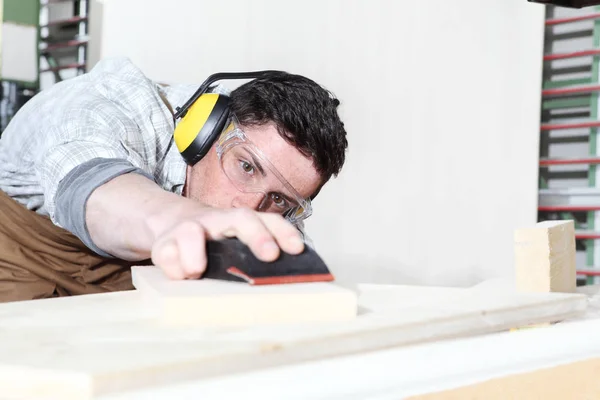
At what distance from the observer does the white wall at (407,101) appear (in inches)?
145

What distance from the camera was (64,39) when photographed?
355 centimetres

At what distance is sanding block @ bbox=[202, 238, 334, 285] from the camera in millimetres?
756

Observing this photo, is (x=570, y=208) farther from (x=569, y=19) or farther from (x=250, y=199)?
(x=250, y=199)

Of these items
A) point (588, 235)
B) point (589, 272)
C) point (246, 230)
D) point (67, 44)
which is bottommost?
point (589, 272)

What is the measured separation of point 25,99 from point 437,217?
240 cm

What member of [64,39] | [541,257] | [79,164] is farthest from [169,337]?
[64,39]

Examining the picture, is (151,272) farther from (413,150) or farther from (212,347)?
(413,150)

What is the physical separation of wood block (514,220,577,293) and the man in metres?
0.78

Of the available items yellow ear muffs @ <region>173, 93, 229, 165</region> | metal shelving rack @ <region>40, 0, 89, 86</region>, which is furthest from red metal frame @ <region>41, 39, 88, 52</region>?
yellow ear muffs @ <region>173, 93, 229, 165</region>

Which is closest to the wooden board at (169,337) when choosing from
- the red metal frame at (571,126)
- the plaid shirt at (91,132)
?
the plaid shirt at (91,132)

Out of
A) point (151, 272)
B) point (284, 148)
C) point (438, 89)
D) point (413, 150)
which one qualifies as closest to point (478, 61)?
point (438, 89)

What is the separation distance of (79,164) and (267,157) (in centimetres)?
85

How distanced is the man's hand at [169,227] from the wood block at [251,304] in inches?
1.7

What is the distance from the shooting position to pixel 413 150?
3941mm
